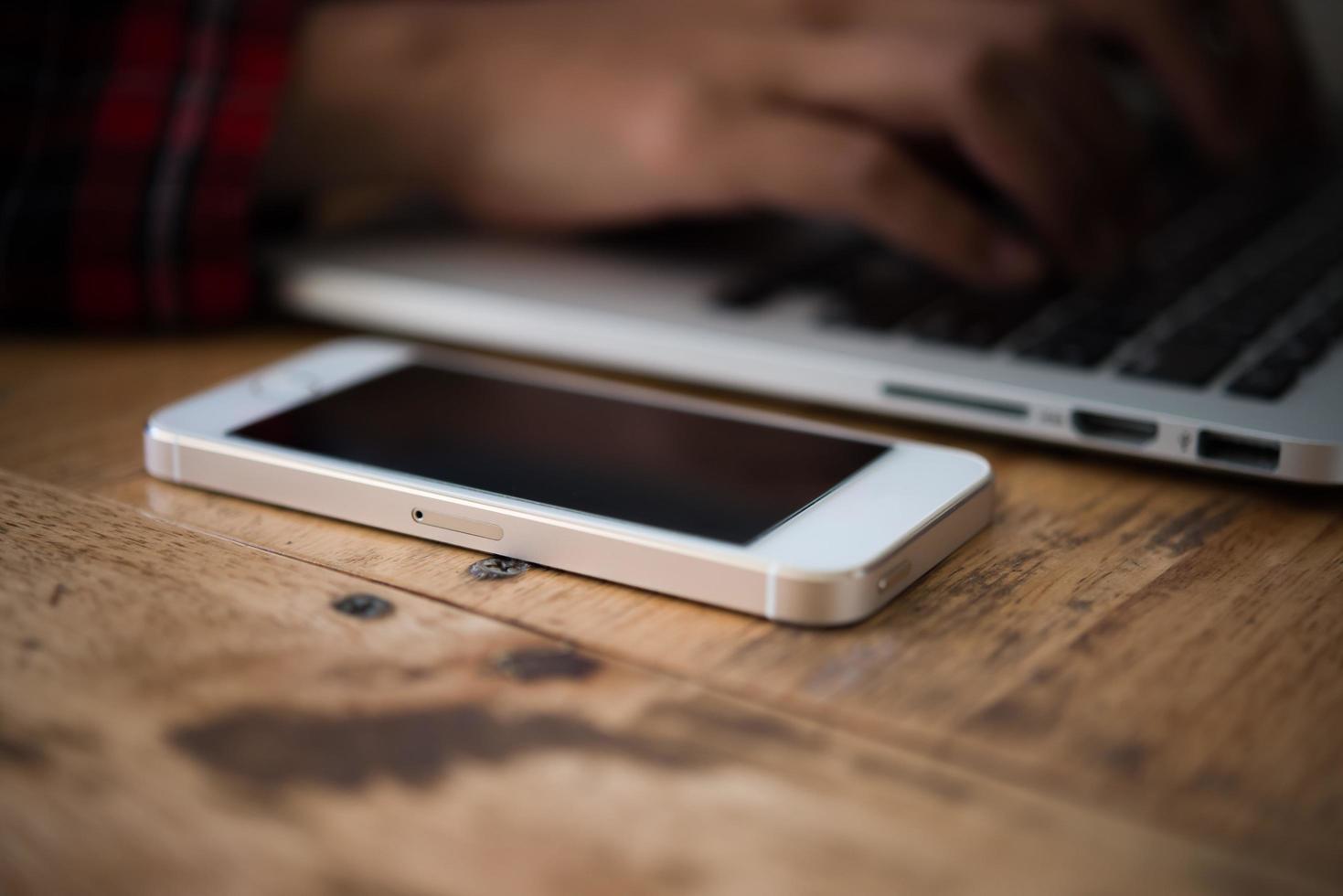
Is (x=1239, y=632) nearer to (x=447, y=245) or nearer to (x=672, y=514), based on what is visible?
(x=672, y=514)

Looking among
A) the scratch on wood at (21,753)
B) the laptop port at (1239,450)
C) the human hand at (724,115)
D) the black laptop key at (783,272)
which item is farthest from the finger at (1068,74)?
the scratch on wood at (21,753)

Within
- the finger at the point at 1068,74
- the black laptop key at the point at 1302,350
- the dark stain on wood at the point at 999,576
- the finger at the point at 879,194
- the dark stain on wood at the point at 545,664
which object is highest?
the finger at the point at 1068,74

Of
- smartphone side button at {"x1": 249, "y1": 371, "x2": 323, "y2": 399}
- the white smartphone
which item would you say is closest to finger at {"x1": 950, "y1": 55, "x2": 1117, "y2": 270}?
the white smartphone

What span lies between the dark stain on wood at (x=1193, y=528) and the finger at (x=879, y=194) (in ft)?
0.59

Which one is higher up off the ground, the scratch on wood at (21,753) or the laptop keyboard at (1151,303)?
the laptop keyboard at (1151,303)

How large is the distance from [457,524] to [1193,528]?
0.24 meters

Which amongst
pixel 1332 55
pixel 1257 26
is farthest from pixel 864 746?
pixel 1332 55

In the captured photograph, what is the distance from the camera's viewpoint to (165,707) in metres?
0.30

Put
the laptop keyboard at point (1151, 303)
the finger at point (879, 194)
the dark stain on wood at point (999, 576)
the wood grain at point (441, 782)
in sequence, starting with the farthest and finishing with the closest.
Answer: the finger at point (879, 194), the laptop keyboard at point (1151, 303), the dark stain on wood at point (999, 576), the wood grain at point (441, 782)

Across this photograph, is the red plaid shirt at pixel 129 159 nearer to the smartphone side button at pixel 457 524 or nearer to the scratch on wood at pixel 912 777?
the smartphone side button at pixel 457 524

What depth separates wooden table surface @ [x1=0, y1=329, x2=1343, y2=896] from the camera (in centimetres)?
25

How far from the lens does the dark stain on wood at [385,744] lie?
277 millimetres

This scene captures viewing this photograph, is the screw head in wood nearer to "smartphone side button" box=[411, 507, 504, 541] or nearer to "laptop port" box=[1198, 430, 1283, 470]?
"smartphone side button" box=[411, 507, 504, 541]

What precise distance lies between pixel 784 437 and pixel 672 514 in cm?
8
